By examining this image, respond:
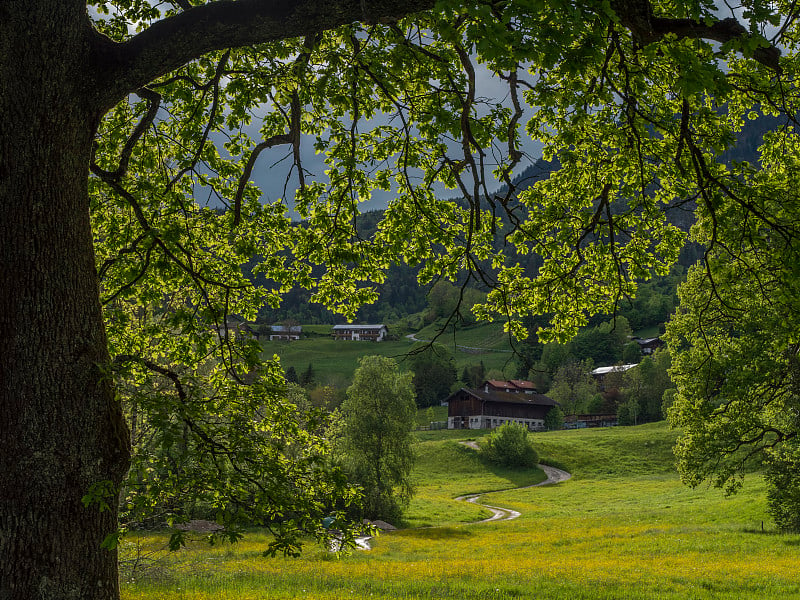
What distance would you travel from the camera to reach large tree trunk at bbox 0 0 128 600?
518 cm

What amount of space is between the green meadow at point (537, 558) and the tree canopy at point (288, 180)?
4.87m

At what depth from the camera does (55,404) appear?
17.7 ft

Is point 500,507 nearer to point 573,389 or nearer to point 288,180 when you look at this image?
point 288,180

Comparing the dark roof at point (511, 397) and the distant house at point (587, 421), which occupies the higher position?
the dark roof at point (511, 397)

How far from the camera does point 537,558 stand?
24.0 meters

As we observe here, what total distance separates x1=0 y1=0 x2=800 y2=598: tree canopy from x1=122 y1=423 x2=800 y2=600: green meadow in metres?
4.87

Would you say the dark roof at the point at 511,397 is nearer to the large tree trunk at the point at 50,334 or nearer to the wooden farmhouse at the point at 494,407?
the wooden farmhouse at the point at 494,407

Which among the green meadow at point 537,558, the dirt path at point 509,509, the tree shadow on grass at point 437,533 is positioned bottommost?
the dirt path at point 509,509

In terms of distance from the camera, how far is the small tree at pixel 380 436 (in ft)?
140

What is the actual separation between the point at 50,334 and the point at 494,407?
11311cm

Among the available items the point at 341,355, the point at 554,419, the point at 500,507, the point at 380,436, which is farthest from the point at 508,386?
the point at 380,436

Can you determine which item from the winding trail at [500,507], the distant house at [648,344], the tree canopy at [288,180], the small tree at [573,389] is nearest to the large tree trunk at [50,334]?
the tree canopy at [288,180]

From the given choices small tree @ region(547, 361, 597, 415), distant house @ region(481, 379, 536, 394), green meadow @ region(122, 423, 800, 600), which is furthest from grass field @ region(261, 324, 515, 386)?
green meadow @ region(122, 423, 800, 600)

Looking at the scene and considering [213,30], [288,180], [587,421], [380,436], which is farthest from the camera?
[587,421]
